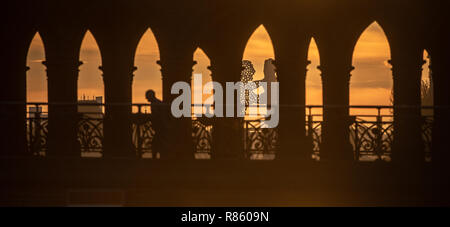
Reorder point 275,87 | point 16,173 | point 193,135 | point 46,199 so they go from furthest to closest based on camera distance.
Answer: point 275,87 < point 193,135 < point 16,173 < point 46,199

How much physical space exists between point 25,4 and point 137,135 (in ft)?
16.6

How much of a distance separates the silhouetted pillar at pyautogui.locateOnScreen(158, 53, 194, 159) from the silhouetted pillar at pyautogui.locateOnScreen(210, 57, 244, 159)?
0.63m

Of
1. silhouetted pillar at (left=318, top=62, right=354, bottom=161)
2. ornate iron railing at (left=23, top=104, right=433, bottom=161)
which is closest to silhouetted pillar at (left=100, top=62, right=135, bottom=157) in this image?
ornate iron railing at (left=23, top=104, right=433, bottom=161)

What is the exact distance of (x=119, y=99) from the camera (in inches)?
631

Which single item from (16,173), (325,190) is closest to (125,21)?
(16,173)

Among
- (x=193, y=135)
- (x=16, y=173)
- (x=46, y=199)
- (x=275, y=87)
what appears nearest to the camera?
(x=46, y=199)

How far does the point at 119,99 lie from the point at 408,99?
722cm

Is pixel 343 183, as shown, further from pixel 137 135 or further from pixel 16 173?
pixel 16 173

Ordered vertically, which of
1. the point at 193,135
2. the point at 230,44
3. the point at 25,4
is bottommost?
the point at 193,135

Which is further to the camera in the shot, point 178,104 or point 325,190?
point 178,104

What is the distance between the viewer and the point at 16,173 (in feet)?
44.1

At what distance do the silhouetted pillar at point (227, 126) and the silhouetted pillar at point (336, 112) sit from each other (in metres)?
2.18

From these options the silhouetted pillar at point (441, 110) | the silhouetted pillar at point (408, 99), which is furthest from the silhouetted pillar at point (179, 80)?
the silhouetted pillar at point (441, 110)

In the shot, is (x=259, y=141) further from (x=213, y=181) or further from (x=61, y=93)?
(x=61, y=93)
